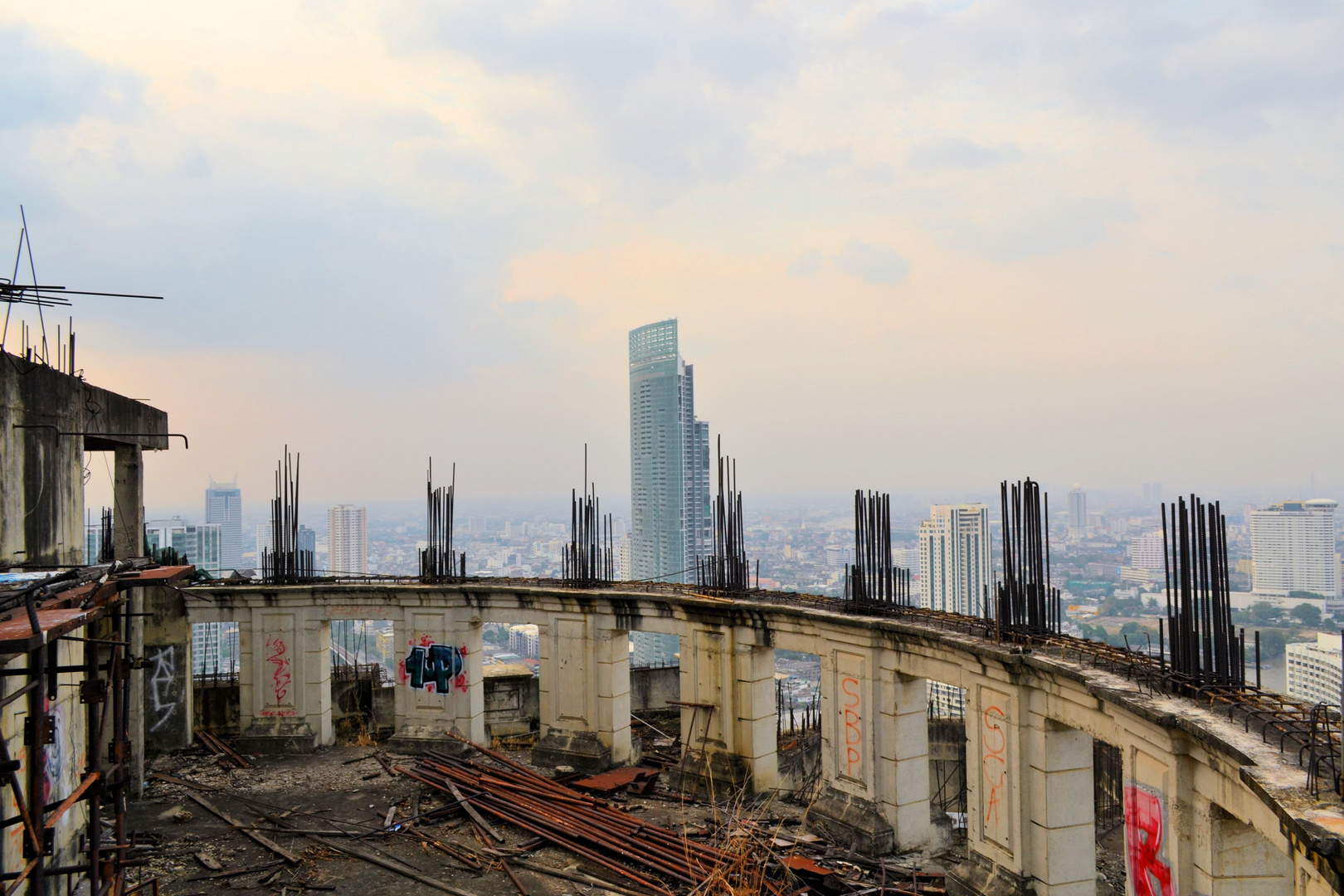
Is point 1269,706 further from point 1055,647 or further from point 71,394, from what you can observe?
point 71,394

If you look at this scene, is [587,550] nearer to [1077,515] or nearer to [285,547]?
[285,547]

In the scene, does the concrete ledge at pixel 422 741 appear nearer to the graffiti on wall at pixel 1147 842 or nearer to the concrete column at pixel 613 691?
the concrete column at pixel 613 691

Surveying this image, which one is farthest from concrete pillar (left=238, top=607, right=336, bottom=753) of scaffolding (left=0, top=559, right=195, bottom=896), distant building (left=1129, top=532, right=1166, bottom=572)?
distant building (left=1129, top=532, right=1166, bottom=572)

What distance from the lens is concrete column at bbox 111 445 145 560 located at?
1969 centimetres

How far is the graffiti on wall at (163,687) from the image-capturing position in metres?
22.6

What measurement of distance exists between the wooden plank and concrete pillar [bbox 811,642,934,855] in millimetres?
10447

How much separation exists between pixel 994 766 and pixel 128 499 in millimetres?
19647

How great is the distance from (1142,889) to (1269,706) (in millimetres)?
2812

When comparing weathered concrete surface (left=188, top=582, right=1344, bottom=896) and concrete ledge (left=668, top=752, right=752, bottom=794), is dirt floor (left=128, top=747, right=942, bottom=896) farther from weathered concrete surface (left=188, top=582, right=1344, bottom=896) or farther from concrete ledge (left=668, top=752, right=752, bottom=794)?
weathered concrete surface (left=188, top=582, right=1344, bottom=896)

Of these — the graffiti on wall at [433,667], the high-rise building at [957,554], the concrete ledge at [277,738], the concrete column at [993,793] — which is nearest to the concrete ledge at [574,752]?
the graffiti on wall at [433,667]

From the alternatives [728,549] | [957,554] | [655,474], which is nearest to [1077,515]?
[957,554]

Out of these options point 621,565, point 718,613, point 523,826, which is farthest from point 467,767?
point 621,565

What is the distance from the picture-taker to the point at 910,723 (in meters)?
15.9

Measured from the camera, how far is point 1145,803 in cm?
1015
